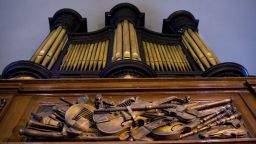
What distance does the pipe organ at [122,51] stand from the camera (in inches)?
151

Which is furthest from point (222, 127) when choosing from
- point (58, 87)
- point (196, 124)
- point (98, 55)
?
point (98, 55)

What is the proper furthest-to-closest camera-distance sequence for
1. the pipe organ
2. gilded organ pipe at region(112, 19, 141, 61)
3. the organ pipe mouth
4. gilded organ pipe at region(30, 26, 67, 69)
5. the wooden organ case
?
the organ pipe mouth < gilded organ pipe at region(30, 26, 67, 69) < gilded organ pipe at region(112, 19, 141, 61) < the pipe organ < the wooden organ case

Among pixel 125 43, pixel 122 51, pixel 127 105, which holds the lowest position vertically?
pixel 127 105

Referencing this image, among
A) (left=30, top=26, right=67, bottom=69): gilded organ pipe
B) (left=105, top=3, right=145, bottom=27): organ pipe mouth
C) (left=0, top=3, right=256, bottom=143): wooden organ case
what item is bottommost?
(left=0, top=3, right=256, bottom=143): wooden organ case

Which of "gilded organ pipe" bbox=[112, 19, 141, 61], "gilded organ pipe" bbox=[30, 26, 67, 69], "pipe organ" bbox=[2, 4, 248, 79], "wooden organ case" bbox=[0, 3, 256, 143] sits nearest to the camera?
"wooden organ case" bbox=[0, 3, 256, 143]

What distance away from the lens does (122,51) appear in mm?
4648

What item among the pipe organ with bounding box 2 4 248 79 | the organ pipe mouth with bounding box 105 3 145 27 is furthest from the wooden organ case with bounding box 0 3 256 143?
the organ pipe mouth with bounding box 105 3 145 27

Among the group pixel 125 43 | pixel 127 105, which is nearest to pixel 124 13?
pixel 125 43

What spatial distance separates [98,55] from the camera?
16.4 feet

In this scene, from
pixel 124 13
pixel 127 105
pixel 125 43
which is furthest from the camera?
pixel 124 13

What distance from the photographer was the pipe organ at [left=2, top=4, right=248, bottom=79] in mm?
3840

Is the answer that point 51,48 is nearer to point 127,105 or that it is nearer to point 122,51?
point 122,51

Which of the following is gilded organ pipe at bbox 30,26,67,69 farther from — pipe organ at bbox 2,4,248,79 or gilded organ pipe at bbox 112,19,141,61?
gilded organ pipe at bbox 112,19,141,61

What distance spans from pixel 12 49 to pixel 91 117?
12.9 ft
